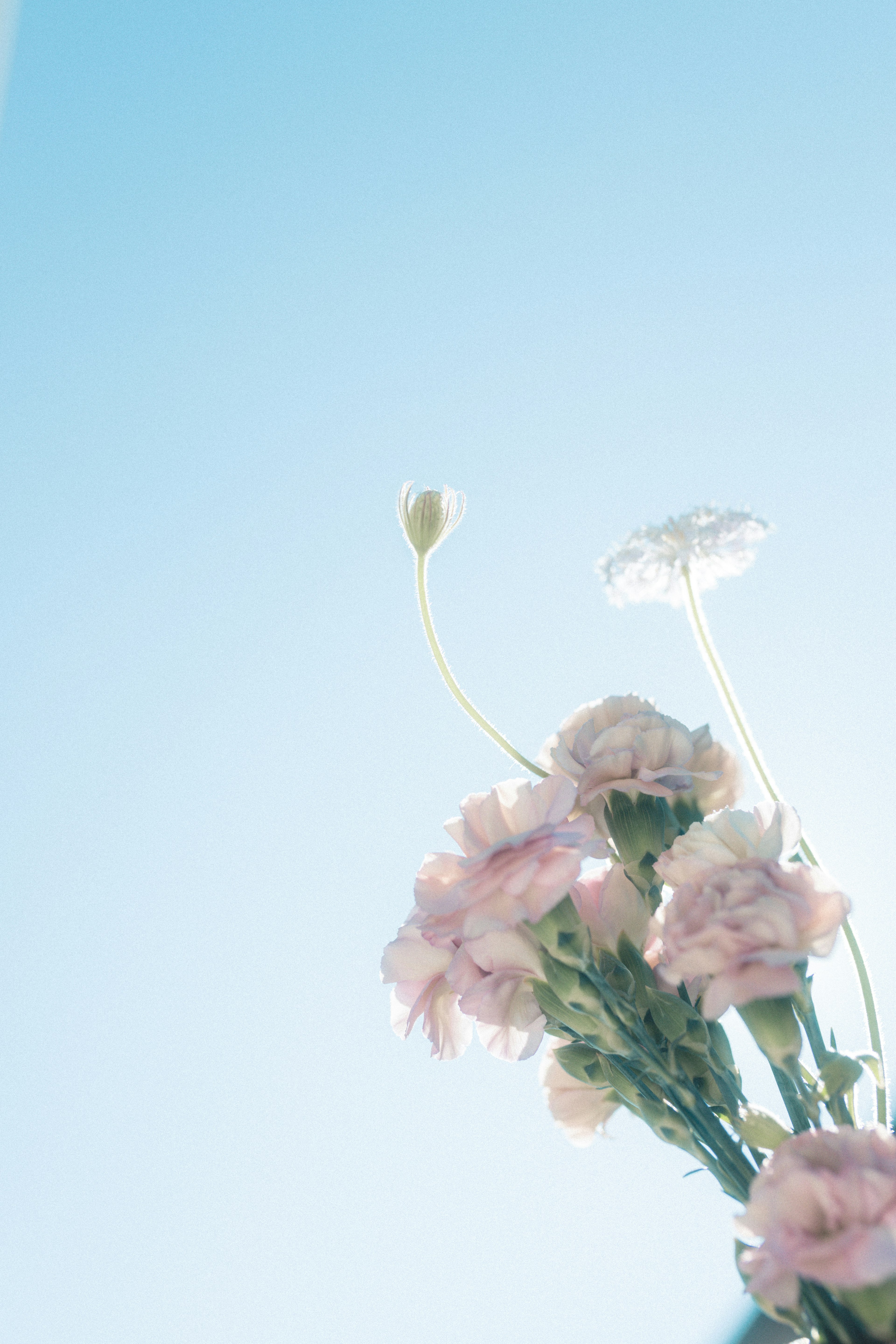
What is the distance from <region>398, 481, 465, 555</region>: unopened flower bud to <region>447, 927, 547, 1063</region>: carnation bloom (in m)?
0.19

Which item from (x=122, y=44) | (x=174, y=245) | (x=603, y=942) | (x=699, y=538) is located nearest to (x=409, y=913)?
(x=603, y=942)

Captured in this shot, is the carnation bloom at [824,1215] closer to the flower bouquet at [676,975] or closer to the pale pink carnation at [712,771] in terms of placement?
the flower bouquet at [676,975]

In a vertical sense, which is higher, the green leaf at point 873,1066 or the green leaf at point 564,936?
the green leaf at point 564,936

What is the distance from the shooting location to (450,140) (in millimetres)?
1567

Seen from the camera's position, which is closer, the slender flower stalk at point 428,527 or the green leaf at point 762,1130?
the green leaf at point 762,1130

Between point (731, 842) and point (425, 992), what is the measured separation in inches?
4.3

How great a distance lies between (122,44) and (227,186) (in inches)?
10.1

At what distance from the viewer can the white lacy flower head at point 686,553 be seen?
1.38 ft

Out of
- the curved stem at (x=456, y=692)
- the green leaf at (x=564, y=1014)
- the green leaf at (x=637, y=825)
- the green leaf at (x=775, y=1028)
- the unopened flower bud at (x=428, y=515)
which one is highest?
the unopened flower bud at (x=428, y=515)

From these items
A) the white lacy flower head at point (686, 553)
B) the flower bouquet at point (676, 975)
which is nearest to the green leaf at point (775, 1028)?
the flower bouquet at point (676, 975)

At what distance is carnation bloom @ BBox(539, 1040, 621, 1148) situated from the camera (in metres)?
0.32

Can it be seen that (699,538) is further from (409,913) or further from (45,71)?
(45,71)

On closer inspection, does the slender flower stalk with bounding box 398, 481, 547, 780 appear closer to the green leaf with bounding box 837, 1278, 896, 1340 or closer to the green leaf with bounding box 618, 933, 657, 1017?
the green leaf with bounding box 618, 933, 657, 1017

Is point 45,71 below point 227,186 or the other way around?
the other way around
